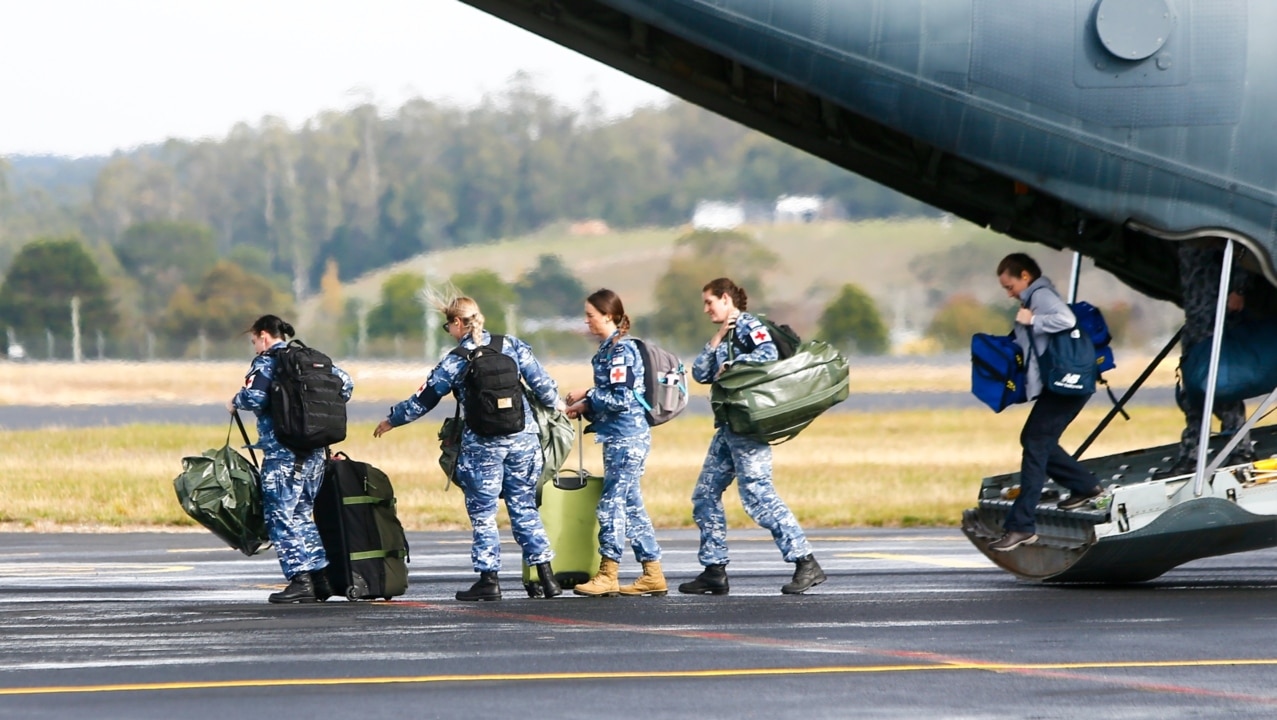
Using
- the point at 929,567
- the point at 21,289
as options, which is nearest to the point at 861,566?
the point at 929,567

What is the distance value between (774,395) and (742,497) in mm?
767

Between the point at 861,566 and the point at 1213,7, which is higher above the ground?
the point at 1213,7

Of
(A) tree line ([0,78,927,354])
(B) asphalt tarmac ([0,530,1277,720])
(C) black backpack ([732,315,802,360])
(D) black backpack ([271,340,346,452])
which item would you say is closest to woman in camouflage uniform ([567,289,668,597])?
(B) asphalt tarmac ([0,530,1277,720])

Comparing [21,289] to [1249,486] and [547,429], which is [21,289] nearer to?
[547,429]

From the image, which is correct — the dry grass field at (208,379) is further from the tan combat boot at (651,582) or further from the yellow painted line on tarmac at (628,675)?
the yellow painted line on tarmac at (628,675)

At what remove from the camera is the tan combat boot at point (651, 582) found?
10977 millimetres

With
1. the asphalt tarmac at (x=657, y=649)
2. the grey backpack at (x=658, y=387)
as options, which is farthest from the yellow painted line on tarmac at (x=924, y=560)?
the grey backpack at (x=658, y=387)

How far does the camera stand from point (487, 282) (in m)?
36.2

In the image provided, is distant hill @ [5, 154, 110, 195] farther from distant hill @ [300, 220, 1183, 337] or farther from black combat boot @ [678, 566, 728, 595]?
black combat boot @ [678, 566, 728, 595]

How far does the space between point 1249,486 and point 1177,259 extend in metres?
2.63

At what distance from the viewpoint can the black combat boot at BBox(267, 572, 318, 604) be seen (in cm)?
1073

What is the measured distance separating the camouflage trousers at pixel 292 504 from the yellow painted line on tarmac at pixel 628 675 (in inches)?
→ 117

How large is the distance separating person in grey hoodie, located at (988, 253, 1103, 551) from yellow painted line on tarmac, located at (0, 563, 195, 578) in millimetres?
6646

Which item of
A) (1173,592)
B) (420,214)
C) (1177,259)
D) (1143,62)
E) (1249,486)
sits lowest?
(1173,592)
